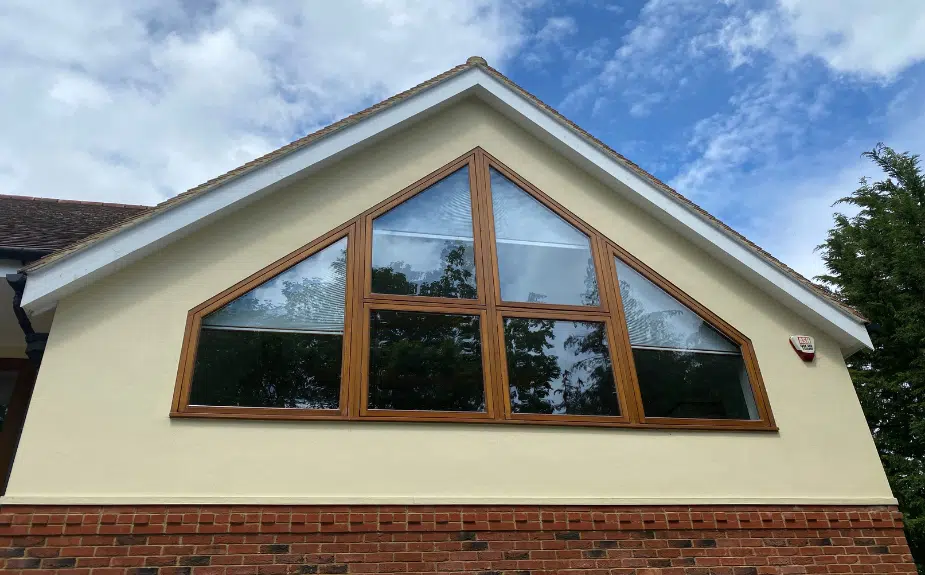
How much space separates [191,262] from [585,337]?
12.0 ft

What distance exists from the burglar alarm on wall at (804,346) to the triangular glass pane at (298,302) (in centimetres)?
444

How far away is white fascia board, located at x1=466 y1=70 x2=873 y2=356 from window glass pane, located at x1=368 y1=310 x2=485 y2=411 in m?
2.34

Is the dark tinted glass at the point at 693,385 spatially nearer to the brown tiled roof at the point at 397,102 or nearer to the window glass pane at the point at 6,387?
the brown tiled roof at the point at 397,102

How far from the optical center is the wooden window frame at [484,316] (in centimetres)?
521

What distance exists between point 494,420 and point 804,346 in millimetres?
3308

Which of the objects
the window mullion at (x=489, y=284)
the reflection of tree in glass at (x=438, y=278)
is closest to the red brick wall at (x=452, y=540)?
the window mullion at (x=489, y=284)

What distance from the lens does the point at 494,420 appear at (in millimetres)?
5367

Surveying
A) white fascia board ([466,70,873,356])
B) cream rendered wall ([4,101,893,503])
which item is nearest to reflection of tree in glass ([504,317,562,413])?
cream rendered wall ([4,101,893,503])

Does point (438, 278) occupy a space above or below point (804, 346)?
above

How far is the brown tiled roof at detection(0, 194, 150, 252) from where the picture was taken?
5.70 m

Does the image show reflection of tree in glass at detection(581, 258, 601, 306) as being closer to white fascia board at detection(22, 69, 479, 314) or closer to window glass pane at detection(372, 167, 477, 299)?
window glass pane at detection(372, 167, 477, 299)

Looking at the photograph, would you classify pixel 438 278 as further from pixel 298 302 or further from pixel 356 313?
pixel 298 302

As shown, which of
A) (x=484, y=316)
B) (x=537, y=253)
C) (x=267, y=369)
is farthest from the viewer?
(x=537, y=253)

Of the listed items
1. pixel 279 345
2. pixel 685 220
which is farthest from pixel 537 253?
pixel 279 345
